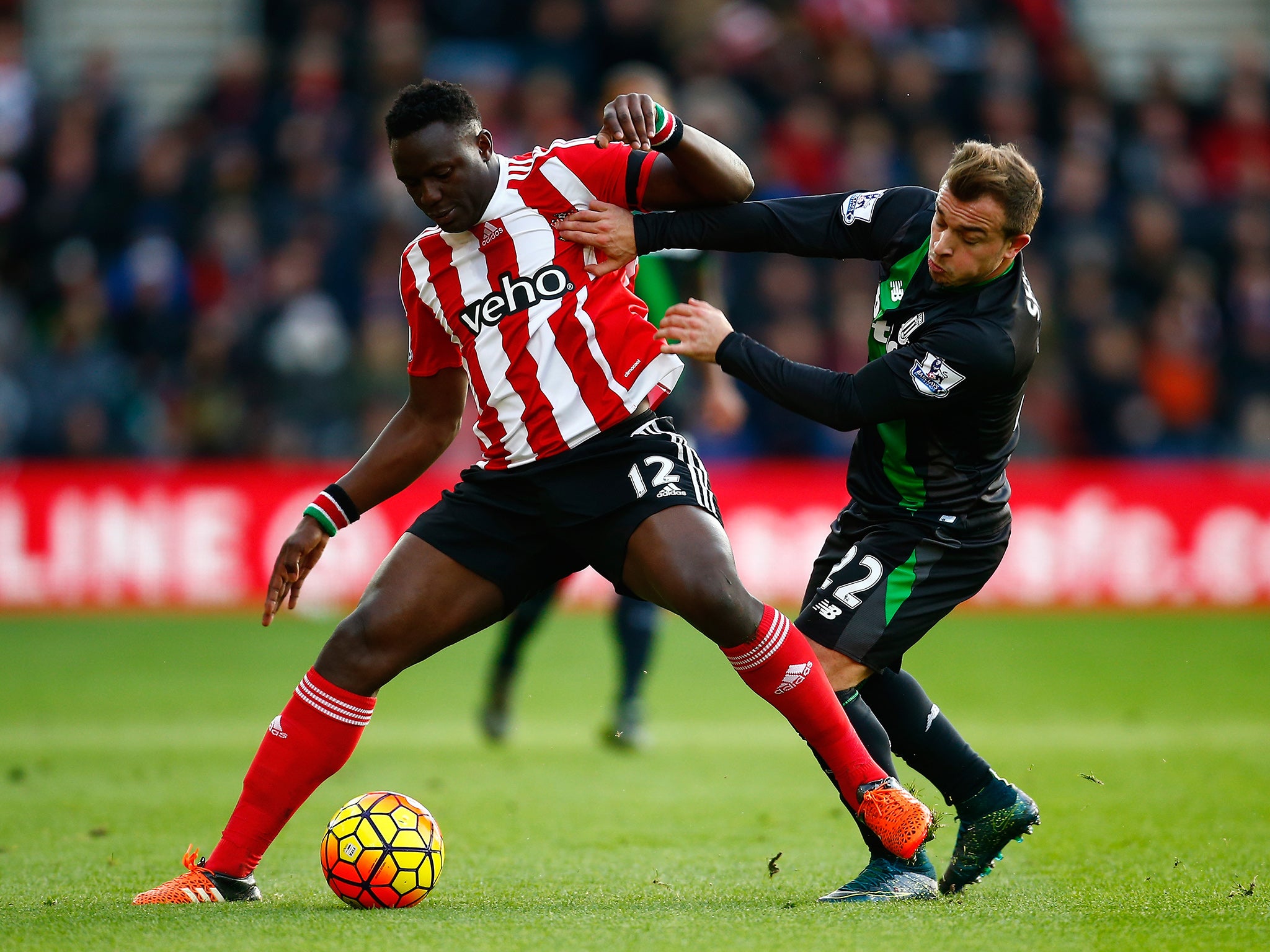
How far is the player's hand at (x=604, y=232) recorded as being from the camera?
4543mm

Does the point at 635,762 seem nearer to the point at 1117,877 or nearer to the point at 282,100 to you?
the point at 1117,877

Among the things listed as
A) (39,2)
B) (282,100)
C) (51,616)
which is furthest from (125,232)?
(39,2)

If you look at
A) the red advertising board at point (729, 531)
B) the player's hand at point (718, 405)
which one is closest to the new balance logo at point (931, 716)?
the player's hand at point (718, 405)

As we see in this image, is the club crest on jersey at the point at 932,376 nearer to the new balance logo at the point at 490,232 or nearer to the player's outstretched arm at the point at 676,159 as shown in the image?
the player's outstretched arm at the point at 676,159

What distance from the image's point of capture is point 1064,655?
11.0 metres

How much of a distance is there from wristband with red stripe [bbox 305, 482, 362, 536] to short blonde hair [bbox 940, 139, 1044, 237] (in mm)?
2103

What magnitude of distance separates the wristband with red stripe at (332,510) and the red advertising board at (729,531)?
7.73 m

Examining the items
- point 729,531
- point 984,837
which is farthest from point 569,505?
point 729,531

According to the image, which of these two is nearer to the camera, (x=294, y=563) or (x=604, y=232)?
(x=604, y=232)

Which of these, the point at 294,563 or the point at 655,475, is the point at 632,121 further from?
the point at 294,563

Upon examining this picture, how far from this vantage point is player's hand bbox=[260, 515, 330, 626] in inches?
187

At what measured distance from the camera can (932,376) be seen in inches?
171

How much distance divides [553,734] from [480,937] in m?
4.47

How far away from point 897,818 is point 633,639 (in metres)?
3.50
